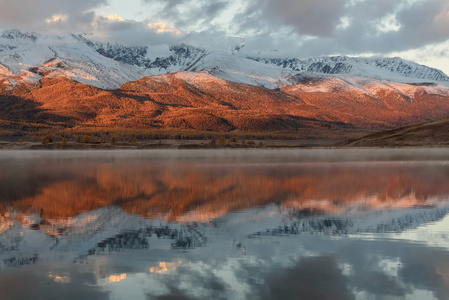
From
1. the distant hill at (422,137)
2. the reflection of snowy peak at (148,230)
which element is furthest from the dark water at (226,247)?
the distant hill at (422,137)

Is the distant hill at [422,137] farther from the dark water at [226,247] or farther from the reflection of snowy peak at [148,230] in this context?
the reflection of snowy peak at [148,230]

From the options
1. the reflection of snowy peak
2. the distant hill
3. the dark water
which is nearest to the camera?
the dark water

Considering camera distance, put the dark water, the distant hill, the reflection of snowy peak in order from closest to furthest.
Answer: the dark water, the reflection of snowy peak, the distant hill

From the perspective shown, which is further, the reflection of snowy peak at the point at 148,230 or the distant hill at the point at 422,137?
the distant hill at the point at 422,137

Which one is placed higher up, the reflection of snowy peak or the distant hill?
the distant hill

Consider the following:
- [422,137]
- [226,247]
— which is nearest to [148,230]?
[226,247]

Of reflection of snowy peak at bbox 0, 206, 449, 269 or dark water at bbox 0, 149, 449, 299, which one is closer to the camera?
dark water at bbox 0, 149, 449, 299

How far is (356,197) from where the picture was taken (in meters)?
31.7

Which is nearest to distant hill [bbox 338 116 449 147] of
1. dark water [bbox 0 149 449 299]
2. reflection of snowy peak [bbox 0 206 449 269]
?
dark water [bbox 0 149 449 299]

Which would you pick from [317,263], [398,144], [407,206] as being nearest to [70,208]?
[317,263]

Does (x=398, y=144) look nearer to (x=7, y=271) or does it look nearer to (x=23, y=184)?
(x=23, y=184)

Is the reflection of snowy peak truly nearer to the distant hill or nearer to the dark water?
the dark water

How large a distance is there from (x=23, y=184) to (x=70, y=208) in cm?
1755

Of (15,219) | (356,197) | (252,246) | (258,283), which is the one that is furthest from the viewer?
(356,197)
